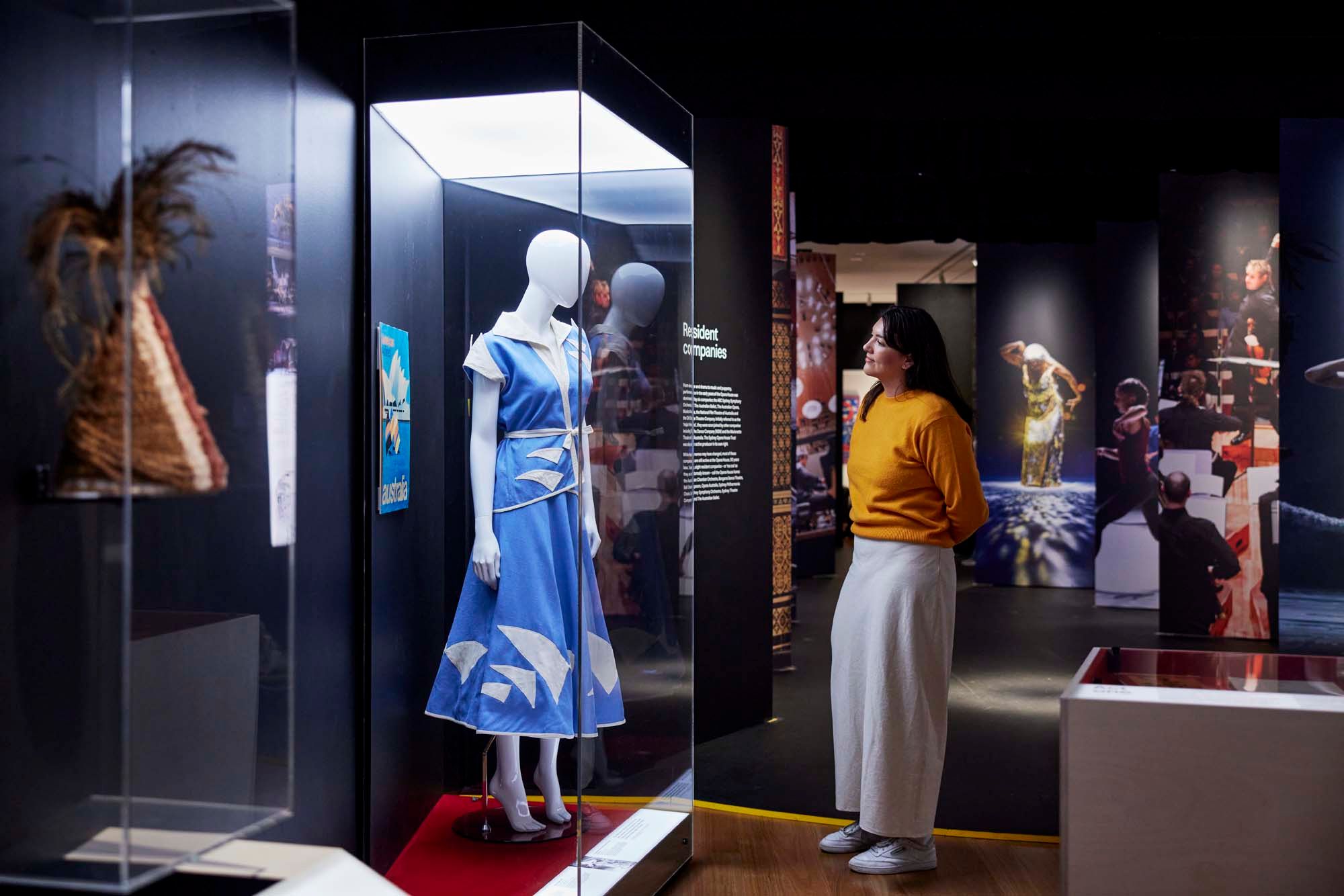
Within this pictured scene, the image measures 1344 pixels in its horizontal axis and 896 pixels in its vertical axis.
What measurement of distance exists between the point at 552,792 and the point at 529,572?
523 mm

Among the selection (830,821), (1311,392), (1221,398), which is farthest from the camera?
(1221,398)

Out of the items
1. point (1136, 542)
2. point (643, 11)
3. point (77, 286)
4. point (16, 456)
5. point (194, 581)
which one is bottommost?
point (1136, 542)

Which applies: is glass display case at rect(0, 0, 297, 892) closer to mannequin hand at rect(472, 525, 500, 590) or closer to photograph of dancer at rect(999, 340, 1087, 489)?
mannequin hand at rect(472, 525, 500, 590)

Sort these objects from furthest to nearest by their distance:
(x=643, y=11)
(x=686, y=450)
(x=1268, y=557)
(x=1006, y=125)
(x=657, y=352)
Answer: (x=1268, y=557), (x=1006, y=125), (x=643, y=11), (x=686, y=450), (x=657, y=352)

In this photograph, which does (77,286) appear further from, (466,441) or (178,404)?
(466,441)

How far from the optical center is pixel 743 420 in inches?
205

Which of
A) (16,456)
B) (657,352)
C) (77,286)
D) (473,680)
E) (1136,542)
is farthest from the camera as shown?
(1136,542)

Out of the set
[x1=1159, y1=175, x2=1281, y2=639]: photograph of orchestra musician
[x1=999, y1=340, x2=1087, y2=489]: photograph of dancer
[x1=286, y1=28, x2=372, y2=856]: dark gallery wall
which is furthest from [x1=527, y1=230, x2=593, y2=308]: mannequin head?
[x1=999, y1=340, x2=1087, y2=489]: photograph of dancer

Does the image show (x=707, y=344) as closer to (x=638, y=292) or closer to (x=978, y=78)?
(x=978, y=78)

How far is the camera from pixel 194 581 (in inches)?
63.6

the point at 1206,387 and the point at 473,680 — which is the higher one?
the point at 1206,387

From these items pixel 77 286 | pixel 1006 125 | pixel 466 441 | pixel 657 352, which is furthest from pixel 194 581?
pixel 1006 125

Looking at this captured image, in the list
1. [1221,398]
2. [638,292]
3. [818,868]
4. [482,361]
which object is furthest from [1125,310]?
[482,361]

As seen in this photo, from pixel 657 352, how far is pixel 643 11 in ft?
7.41
